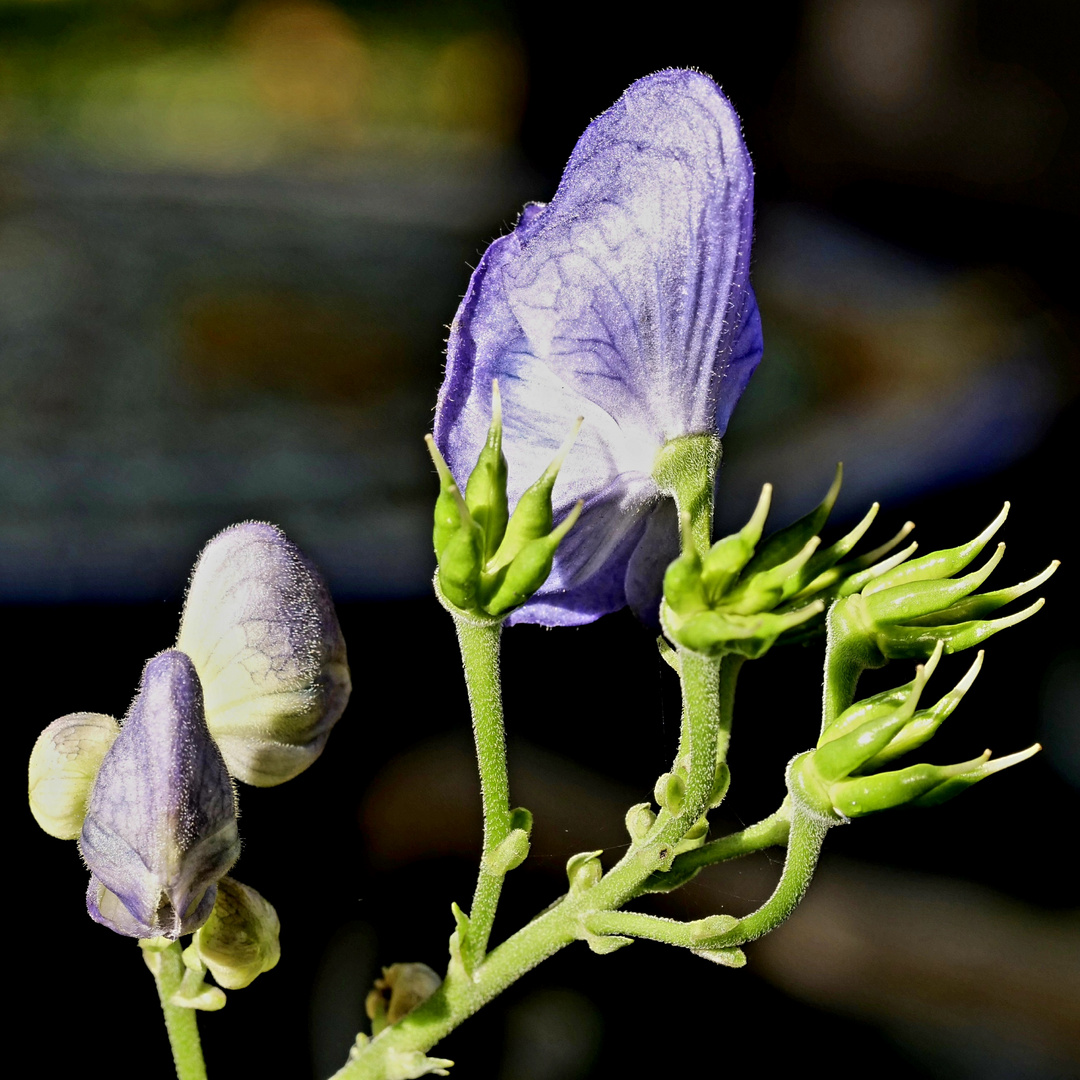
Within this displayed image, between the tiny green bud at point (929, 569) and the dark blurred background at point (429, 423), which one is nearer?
the tiny green bud at point (929, 569)

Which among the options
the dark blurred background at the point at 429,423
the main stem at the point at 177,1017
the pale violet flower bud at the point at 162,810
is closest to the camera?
the pale violet flower bud at the point at 162,810

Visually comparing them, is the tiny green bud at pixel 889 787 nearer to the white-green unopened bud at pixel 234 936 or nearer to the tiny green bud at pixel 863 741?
the tiny green bud at pixel 863 741

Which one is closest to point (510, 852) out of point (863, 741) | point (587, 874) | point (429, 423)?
point (587, 874)

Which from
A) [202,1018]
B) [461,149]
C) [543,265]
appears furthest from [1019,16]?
[202,1018]

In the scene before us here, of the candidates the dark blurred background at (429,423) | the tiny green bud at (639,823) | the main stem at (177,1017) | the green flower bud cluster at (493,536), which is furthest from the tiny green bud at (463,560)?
the dark blurred background at (429,423)

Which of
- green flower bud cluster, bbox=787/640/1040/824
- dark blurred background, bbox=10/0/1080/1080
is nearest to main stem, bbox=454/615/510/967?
green flower bud cluster, bbox=787/640/1040/824

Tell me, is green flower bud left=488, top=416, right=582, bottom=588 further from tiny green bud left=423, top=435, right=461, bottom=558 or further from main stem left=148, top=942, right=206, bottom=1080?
main stem left=148, top=942, right=206, bottom=1080
